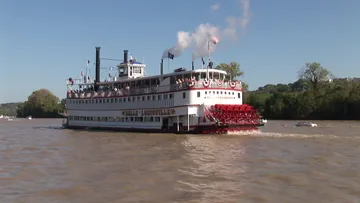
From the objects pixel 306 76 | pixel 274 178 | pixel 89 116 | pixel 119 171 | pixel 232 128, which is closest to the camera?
pixel 274 178

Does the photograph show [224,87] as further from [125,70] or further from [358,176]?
[358,176]

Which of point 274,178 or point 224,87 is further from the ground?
point 224,87

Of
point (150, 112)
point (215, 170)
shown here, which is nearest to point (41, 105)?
point (150, 112)

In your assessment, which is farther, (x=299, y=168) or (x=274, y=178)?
(x=299, y=168)

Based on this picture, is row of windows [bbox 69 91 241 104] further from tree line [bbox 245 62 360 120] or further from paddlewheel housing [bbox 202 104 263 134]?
tree line [bbox 245 62 360 120]

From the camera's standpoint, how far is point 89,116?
48812 mm

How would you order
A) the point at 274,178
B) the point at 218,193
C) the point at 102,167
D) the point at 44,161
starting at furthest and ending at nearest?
the point at 44,161, the point at 102,167, the point at 274,178, the point at 218,193

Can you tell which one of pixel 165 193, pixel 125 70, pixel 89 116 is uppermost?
pixel 125 70

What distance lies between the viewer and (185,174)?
1645 cm

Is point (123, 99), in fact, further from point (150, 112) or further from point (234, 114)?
point (234, 114)

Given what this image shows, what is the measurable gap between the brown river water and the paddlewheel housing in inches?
291

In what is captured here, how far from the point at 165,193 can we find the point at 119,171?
4.59 m

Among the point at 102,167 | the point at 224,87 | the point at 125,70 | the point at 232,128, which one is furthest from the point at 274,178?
the point at 125,70

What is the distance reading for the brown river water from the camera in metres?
12.8
